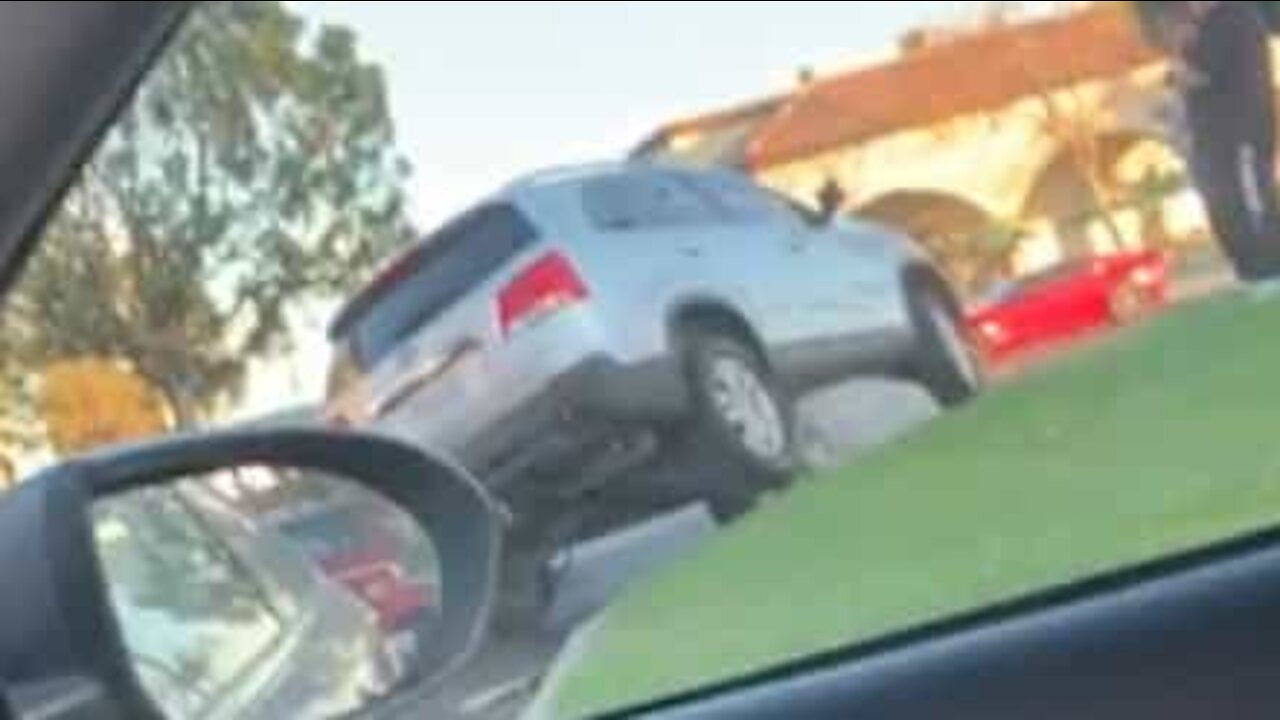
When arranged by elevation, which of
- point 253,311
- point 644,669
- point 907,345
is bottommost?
point 644,669

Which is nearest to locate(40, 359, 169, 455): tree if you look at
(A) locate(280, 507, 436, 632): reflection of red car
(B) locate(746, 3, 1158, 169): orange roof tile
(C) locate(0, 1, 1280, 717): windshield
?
(C) locate(0, 1, 1280, 717): windshield

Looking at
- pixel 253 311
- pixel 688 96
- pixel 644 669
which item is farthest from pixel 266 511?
pixel 688 96

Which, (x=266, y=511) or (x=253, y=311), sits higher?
(x=253, y=311)

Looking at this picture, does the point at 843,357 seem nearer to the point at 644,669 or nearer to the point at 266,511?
the point at 644,669

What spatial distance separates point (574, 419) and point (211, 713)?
1.32ft

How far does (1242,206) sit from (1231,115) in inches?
3.2

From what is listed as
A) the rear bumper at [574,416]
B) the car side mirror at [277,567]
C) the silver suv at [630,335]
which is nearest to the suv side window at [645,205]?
the silver suv at [630,335]

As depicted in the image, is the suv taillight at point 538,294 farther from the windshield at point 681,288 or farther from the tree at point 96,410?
the tree at point 96,410

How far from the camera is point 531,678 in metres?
2.38

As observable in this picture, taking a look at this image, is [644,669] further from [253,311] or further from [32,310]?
[32,310]

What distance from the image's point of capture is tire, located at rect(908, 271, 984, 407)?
95.7 inches

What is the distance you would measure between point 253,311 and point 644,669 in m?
0.43

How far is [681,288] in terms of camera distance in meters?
2.37

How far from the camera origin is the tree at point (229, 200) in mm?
2281
